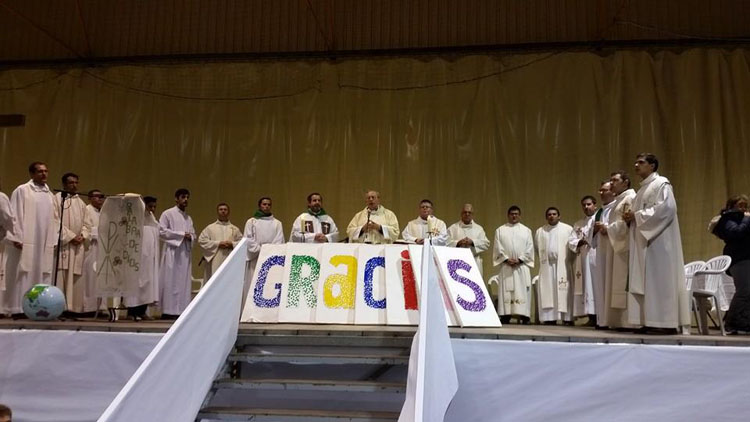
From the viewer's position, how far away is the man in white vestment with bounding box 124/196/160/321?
7.50 metres

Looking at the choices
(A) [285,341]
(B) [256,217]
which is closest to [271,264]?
(A) [285,341]

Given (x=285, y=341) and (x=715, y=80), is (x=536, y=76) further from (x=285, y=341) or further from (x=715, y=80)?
(x=285, y=341)

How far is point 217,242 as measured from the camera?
9672mm

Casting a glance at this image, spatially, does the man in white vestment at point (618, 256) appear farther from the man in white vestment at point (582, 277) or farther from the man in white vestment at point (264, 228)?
the man in white vestment at point (264, 228)

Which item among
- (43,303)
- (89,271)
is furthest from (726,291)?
(89,271)

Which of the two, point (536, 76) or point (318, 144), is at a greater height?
point (536, 76)

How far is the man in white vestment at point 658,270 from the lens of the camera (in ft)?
18.5

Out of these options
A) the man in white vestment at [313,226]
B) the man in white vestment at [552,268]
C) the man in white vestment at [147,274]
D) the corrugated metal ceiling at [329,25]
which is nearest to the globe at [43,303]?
the man in white vestment at [147,274]

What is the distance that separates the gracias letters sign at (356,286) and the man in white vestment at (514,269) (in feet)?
11.7

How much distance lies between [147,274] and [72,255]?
1.18 metres

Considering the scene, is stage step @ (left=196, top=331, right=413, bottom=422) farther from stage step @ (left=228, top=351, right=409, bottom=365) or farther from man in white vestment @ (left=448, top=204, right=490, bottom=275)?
man in white vestment @ (left=448, top=204, right=490, bottom=275)

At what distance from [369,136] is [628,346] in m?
7.63

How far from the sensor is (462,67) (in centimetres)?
1184

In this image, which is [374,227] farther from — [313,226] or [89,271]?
[89,271]
